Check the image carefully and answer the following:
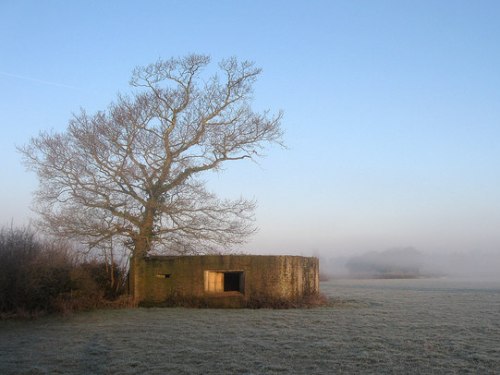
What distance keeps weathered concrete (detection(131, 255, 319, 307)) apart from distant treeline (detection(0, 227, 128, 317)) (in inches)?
45.8

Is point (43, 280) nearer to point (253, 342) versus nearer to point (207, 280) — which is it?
point (207, 280)

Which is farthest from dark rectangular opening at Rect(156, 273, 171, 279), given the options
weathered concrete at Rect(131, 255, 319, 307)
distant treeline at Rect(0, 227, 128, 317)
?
distant treeline at Rect(0, 227, 128, 317)

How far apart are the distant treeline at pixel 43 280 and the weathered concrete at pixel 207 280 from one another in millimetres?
1163

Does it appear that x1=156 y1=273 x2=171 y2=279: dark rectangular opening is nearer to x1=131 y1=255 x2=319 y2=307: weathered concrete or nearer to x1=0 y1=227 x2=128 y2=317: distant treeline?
x1=131 y1=255 x2=319 y2=307: weathered concrete

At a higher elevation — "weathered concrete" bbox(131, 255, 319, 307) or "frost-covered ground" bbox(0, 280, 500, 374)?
"weathered concrete" bbox(131, 255, 319, 307)

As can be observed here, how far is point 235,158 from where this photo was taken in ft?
79.5

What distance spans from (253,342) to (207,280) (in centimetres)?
844

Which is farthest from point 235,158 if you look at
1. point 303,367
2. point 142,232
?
point 303,367

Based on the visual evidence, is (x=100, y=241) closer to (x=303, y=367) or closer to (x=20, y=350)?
(x=20, y=350)

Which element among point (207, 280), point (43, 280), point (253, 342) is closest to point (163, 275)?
point (207, 280)

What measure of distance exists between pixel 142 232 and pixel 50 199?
430 centimetres

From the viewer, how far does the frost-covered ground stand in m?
10.2

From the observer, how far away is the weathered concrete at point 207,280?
20.2m

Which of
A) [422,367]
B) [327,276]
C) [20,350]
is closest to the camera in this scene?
[422,367]
